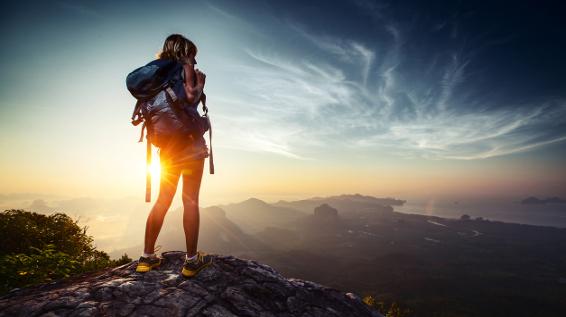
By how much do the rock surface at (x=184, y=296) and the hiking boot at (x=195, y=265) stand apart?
84 mm

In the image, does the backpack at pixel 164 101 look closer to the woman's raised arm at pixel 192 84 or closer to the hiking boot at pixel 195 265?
the woman's raised arm at pixel 192 84

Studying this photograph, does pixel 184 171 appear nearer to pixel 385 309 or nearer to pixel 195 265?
pixel 195 265

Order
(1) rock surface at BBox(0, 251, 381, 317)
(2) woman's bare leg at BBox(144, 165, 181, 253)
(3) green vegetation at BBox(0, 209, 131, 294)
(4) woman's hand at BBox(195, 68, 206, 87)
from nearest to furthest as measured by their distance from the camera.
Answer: (1) rock surface at BBox(0, 251, 381, 317), (4) woman's hand at BBox(195, 68, 206, 87), (2) woman's bare leg at BBox(144, 165, 181, 253), (3) green vegetation at BBox(0, 209, 131, 294)

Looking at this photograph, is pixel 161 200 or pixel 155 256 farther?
pixel 155 256

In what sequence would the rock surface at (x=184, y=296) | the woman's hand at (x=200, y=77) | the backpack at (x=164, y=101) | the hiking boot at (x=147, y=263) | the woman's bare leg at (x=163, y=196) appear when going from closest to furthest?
the rock surface at (x=184, y=296)
the backpack at (x=164, y=101)
the woman's hand at (x=200, y=77)
the woman's bare leg at (x=163, y=196)
the hiking boot at (x=147, y=263)

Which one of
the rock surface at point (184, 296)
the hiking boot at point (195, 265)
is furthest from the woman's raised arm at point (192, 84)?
the rock surface at point (184, 296)

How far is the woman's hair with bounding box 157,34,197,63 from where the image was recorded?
364cm

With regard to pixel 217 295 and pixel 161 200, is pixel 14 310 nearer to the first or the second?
pixel 161 200

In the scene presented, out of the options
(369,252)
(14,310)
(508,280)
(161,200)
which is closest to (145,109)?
(161,200)

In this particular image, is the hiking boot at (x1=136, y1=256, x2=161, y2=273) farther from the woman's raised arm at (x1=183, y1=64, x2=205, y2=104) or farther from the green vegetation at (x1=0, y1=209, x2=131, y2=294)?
the woman's raised arm at (x1=183, y1=64, x2=205, y2=104)

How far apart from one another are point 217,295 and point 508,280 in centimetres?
19745

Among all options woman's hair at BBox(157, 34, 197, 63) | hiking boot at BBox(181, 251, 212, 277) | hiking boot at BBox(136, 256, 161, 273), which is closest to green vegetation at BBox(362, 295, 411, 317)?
hiking boot at BBox(181, 251, 212, 277)

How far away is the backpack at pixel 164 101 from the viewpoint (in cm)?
338

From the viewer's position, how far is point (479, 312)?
105562 mm
